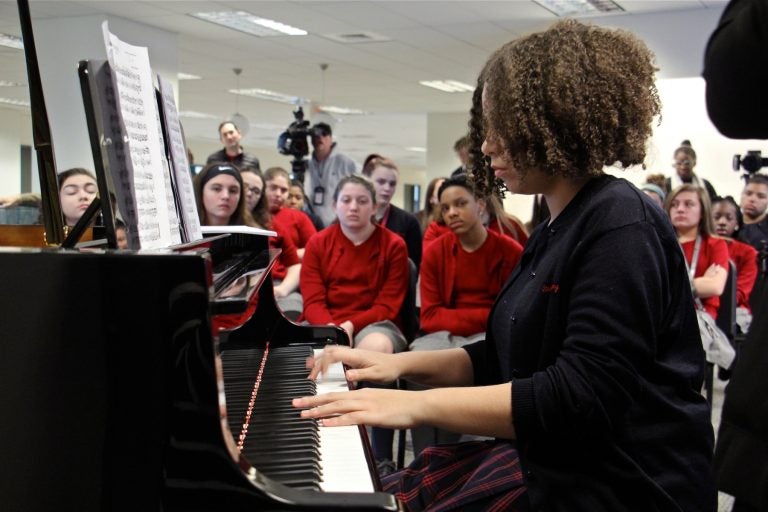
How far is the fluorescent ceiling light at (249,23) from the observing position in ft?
24.5

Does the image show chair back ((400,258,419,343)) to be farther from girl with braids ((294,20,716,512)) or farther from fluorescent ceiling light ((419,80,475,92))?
fluorescent ceiling light ((419,80,475,92))

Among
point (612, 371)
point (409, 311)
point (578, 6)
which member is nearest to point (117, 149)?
point (612, 371)

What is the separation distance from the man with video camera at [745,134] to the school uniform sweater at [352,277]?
256cm

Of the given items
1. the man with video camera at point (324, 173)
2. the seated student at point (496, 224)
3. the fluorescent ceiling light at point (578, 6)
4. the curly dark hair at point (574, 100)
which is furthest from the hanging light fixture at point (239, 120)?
the curly dark hair at point (574, 100)

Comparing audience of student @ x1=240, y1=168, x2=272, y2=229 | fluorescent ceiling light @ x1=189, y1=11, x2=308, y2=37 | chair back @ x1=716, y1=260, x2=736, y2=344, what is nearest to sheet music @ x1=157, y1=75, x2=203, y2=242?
audience of student @ x1=240, y1=168, x2=272, y2=229

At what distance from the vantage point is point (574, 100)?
128cm

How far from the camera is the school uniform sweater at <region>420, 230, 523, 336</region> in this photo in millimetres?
3256

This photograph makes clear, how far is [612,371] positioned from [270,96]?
11.9 meters

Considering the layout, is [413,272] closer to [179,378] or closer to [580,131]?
[580,131]

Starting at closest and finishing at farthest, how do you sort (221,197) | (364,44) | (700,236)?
(221,197)
(700,236)
(364,44)

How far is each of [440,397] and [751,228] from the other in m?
5.17

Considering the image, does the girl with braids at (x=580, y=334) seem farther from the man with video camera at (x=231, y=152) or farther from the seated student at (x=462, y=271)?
the man with video camera at (x=231, y=152)

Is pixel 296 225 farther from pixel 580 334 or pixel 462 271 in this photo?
pixel 580 334

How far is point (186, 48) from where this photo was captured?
8.95 meters
